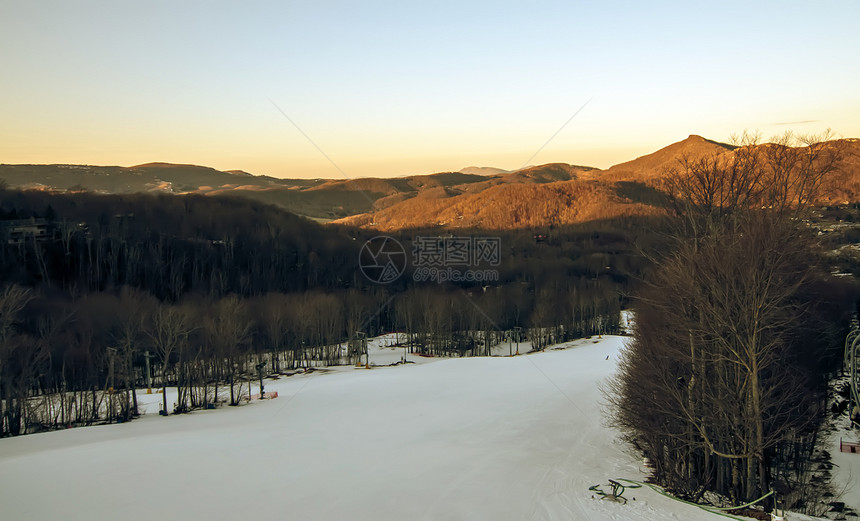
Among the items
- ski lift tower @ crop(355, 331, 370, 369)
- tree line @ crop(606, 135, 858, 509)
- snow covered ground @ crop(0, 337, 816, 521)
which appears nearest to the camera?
snow covered ground @ crop(0, 337, 816, 521)

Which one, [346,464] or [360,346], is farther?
[360,346]

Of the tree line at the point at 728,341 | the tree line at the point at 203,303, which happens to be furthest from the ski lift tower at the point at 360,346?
the tree line at the point at 728,341

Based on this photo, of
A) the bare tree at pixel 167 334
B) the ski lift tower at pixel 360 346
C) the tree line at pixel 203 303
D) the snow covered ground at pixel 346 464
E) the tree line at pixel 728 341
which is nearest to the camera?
the snow covered ground at pixel 346 464

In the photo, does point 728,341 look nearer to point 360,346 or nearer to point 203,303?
point 360,346

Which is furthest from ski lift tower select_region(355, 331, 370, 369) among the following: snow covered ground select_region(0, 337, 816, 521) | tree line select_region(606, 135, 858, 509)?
tree line select_region(606, 135, 858, 509)

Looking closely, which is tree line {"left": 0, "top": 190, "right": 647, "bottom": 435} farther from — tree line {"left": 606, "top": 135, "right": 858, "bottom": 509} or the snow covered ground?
the snow covered ground

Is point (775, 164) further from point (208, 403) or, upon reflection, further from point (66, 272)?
point (66, 272)


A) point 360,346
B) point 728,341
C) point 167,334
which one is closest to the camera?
point 728,341

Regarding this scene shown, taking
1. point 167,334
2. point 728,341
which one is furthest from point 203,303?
point 728,341

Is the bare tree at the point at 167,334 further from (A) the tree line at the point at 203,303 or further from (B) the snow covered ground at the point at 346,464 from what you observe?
(B) the snow covered ground at the point at 346,464
